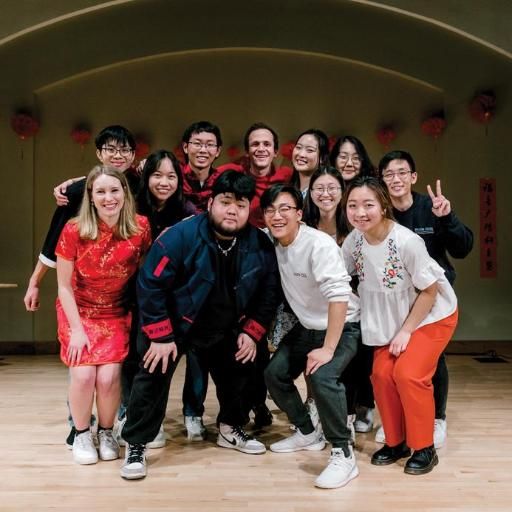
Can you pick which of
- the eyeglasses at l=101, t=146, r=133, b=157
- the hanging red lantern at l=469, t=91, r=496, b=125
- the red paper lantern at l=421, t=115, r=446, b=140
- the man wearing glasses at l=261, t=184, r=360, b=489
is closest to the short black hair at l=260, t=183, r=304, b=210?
the man wearing glasses at l=261, t=184, r=360, b=489

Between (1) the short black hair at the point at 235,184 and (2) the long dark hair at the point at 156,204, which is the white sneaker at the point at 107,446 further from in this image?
(1) the short black hair at the point at 235,184

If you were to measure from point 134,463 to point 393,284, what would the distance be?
1.27 meters

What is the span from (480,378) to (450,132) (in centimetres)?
261

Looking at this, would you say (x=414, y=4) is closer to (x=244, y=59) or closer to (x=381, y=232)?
(x=244, y=59)

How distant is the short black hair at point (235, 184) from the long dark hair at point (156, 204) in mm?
459

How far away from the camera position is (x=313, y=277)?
2.36 meters

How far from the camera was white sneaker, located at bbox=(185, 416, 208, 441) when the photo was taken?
2744mm

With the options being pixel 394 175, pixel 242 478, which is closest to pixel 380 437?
pixel 242 478

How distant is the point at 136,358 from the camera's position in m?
2.55

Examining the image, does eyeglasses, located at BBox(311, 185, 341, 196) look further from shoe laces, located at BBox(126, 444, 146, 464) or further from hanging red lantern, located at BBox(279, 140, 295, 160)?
hanging red lantern, located at BBox(279, 140, 295, 160)

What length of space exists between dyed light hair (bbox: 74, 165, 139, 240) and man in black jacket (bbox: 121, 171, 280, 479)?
0.21 meters

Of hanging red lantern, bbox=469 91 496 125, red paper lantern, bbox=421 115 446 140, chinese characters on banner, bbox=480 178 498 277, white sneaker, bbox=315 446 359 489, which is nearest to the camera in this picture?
white sneaker, bbox=315 446 359 489

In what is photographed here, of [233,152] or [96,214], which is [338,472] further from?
[233,152]

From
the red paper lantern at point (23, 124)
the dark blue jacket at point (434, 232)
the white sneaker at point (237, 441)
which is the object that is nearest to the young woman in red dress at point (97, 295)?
the white sneaker at point (237, 441)
